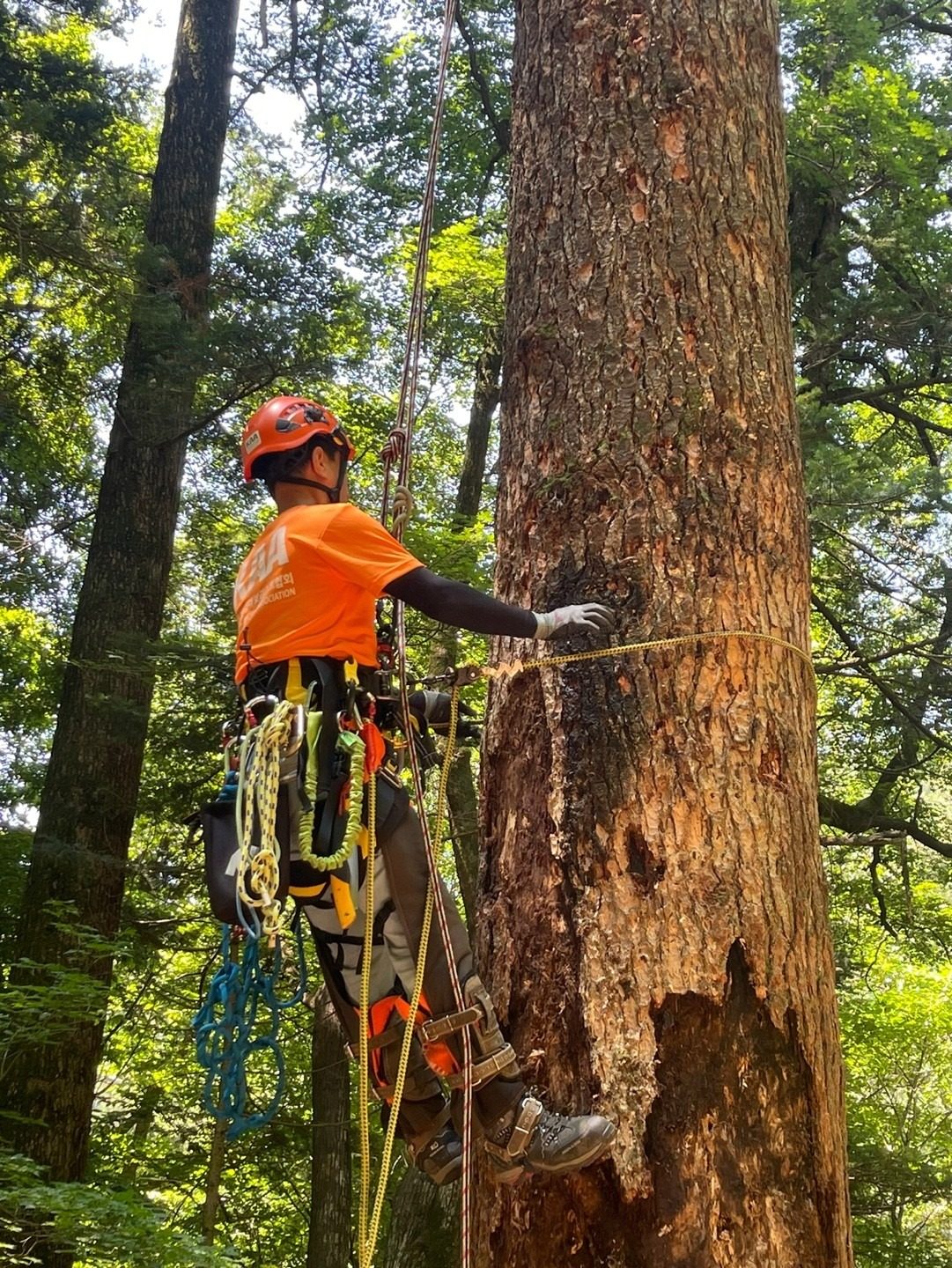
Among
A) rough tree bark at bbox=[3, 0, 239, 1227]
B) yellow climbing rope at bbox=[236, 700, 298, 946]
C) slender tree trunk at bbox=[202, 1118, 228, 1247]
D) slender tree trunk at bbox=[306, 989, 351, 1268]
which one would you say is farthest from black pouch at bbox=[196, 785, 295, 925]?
slender tree trunk at bbox=[202, 1118, 228, 1247]

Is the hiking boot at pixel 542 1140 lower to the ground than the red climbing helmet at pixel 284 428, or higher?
lower

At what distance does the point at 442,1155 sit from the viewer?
2.56m

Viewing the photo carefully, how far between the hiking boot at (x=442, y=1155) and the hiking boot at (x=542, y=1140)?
1.28ft

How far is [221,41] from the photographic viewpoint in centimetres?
946

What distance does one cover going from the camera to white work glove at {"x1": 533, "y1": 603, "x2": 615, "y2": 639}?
2.29 meters

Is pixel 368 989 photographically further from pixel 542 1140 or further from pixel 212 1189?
pixel 212 1189

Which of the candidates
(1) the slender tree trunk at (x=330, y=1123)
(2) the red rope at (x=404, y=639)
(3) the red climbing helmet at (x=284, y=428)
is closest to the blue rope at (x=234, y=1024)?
(2) the red rope at (x=404, y=639)

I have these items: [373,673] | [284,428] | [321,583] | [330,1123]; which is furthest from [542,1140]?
[330,1123]

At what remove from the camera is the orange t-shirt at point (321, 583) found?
8.20 feet

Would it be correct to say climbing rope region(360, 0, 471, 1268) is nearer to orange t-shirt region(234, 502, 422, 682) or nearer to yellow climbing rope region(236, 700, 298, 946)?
orange t-shirt region(234, 502, 422, 682)

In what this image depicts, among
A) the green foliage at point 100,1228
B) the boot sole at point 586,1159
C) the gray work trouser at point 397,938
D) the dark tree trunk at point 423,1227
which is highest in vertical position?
the gray work trouser at point 397,938

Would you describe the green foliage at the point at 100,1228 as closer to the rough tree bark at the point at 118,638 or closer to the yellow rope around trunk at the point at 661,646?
the rough tree bark at the point at 118,638

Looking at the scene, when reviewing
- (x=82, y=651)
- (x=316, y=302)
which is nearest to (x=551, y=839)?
(x=82, y=651)

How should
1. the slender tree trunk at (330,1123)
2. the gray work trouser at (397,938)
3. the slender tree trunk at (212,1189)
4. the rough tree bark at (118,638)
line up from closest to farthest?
the gray work trouser at (397,938) → the rough tree bark at (118,638) → the slender tree trunk at (212,1189) → the slender tree trunk at (330,1123)
